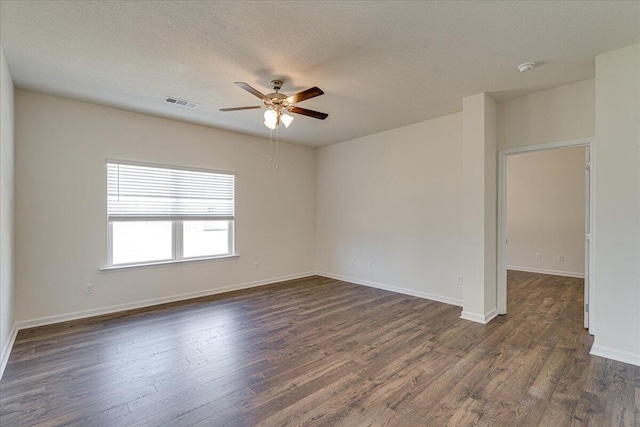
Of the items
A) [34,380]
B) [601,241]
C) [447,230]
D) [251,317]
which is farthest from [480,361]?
[34,380]

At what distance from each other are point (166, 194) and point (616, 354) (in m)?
5.60

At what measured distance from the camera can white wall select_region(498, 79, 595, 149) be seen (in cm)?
330

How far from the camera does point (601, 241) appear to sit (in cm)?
281

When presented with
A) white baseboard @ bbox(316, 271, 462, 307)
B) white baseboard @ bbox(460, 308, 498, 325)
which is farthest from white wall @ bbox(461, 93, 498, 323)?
white baseboard @ bbox(316, 271, 462, 307)

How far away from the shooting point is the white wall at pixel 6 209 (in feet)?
8.81

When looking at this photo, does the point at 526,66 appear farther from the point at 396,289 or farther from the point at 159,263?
the point at 159,263

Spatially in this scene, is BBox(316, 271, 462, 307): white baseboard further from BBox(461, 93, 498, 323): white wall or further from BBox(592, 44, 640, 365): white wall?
BBox(592, 44, 640, 365): white wall

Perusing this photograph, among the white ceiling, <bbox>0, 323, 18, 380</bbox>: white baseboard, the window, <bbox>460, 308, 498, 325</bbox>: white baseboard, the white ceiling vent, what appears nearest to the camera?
the white ceiling

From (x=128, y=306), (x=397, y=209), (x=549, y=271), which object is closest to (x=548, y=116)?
(x=397, y=209)

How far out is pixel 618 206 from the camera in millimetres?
2709

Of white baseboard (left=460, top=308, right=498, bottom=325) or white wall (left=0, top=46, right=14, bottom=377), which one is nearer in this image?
white wall (left=0, top=46, right=14, bottom=377)

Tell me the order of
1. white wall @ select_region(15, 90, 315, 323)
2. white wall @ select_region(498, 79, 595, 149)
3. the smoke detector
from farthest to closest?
1. white wall @ select_region(15, 90, 315, 323)
2. white wall @ select_region(498, 79, 595, 149)
3. the smoke detector

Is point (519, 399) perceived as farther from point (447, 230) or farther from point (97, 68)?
point (97, 68)

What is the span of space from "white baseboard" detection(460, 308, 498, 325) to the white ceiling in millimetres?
2722
